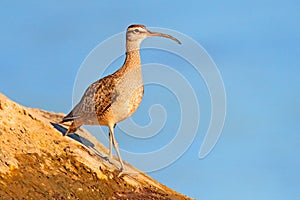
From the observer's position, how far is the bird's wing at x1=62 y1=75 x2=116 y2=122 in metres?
25.5

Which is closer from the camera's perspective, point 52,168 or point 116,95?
point 52,168

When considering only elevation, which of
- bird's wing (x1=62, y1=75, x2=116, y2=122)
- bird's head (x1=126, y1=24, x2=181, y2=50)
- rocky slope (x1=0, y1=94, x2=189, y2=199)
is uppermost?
bird's head (x1=126, y1=24, x2=181, y2=50)

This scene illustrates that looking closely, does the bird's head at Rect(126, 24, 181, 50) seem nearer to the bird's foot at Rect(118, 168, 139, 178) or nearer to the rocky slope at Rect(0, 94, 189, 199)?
the rocky slope at Rect(0, 94, 189, 199)

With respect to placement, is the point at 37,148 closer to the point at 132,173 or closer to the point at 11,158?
the point at 11,158

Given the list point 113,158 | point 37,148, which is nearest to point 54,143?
point 37,148

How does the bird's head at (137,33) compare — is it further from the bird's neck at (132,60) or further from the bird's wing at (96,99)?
the bird's wing at (96,99)

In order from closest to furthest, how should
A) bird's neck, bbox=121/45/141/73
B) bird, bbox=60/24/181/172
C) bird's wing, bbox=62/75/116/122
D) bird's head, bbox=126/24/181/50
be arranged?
bird, bbox=60/24/181/172 < bird's wing, bbox=62/75/116/122 < bird's neck, bbox=121/45/141/73 < bird's head, bbox=126/24/181/50

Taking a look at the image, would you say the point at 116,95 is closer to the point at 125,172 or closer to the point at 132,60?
the point at 132,60

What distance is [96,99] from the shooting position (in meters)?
25.8

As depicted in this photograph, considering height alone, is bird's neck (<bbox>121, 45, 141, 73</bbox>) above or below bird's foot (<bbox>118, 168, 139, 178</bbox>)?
above

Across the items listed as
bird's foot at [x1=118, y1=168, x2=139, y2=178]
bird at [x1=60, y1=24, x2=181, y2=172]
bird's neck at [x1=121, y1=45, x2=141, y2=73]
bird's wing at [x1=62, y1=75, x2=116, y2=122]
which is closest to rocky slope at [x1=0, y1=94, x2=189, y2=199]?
bird's foot at [x1=118, y1=168, x2=139, y2=178]

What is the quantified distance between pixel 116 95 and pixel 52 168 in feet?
9.69

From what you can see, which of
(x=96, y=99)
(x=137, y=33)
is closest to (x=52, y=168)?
(x=96, y=99)

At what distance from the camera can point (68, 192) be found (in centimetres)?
2294
